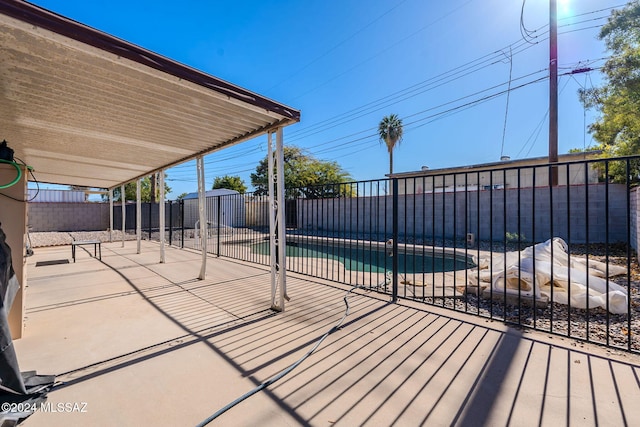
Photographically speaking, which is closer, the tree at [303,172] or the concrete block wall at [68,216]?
the concrete block wall at [68,216]

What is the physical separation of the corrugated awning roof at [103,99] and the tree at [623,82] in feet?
29.3

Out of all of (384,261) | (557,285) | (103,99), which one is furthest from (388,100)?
(103,99)

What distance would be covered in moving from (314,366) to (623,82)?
10.3 metres

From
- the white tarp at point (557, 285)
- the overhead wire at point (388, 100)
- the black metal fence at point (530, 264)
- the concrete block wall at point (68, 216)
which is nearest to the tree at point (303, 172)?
the overhead wire at point (388, 100)

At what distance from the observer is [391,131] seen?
65.6 feet

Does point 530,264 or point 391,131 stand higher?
point 391,131

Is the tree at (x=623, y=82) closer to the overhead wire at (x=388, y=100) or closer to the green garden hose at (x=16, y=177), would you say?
the overhead wire at (x=388, y=100)

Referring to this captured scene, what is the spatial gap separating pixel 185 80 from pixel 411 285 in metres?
3.86

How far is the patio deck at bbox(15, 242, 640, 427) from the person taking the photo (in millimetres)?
1496

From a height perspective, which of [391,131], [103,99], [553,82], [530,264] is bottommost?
[530,264]

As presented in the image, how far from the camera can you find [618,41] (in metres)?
7.30

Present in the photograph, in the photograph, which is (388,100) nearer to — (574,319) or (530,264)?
(530,264)

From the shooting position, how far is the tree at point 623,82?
22.5 ft

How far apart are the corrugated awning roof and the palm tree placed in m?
17.5
